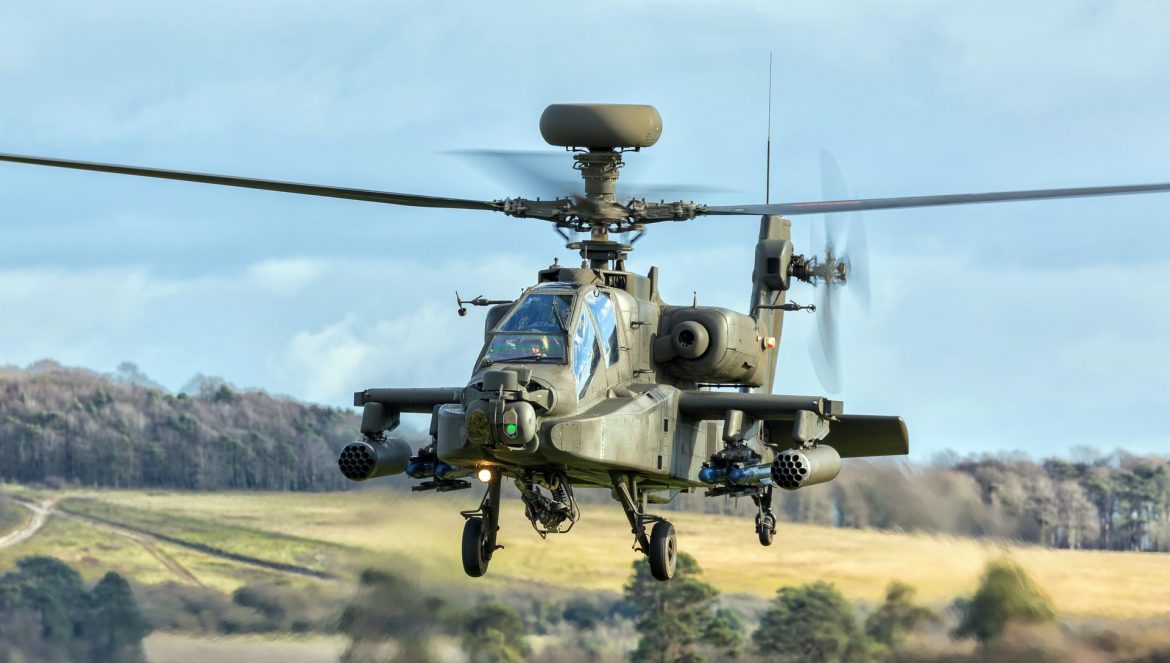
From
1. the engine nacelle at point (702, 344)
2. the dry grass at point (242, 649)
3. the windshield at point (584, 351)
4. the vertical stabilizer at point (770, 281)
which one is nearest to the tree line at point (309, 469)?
the dry grass at point (242, 649)

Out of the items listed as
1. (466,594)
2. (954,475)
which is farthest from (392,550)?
(954,475)

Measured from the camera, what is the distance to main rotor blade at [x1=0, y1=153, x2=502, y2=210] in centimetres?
2342

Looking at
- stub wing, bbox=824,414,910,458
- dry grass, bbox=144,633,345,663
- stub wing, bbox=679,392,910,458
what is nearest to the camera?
stub wing, bbox=679,392,910,458

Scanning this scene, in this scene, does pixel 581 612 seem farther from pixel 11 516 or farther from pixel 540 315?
pixel 540 315

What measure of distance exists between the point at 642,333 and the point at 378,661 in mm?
9375

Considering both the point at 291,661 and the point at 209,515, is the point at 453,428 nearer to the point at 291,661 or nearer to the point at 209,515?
the point at 291,661

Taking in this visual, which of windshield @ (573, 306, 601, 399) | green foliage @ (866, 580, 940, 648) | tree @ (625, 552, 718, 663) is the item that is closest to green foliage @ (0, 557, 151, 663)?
tree @ (625, 552, 718, 663)

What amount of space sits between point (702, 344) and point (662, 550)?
2.36m

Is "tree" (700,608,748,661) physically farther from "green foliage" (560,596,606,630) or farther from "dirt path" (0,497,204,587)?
"dirt path" (0,497,204,587)

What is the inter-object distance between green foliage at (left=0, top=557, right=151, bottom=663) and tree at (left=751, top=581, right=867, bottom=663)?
9.34 m

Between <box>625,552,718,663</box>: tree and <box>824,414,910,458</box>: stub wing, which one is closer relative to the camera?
<box>824,414,910,458</box>: stub wing

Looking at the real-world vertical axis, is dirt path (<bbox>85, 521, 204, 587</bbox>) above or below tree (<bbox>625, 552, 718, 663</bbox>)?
above

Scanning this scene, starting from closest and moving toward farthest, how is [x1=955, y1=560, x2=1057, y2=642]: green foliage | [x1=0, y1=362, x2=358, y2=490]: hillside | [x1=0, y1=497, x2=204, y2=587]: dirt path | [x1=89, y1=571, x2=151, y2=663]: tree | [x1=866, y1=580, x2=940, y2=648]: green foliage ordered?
[x1=955, y1=560, x2=1057, y2=642]: green foliage < [x1=866, y1=580, x2=940, y2=648]: green foliage < [x1=89, y1=571, x2=151, y2=663]: tree < [x1=0, y1=497, x2=204, y2=587]: dirt path < [x1=0, y1=362, x2=358, y2=490]: hillside

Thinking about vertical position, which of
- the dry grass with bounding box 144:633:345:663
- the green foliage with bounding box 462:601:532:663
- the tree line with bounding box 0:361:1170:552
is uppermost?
the tree line with bounding box 0:361:1170:552
